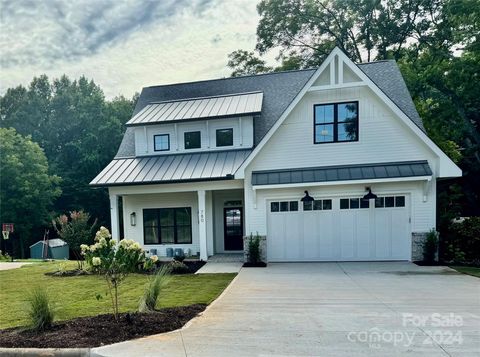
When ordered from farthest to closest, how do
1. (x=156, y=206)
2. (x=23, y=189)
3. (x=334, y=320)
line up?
(x=23, y=189) → (x=156, y=206) → (x=334, y=320)

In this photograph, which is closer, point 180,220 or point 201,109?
point 180,220

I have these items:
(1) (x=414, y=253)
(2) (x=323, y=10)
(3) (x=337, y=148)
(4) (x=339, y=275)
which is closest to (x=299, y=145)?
(3) (x=337, y=148)

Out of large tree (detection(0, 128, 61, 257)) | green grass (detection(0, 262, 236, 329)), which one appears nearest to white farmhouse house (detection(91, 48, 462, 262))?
green grass (detection(0, 262, 236, 329))

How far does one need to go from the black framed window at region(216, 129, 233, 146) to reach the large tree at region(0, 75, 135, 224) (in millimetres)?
21279

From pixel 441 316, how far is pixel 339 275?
12.3ft

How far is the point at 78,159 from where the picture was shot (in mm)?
33969

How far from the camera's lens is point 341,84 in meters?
11.0

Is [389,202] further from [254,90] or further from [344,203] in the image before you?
[254,90]

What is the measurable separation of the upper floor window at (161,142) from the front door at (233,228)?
13.6ft

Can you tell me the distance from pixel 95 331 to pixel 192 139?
1045 centimetres

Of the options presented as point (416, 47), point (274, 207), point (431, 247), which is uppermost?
point (416, 47)

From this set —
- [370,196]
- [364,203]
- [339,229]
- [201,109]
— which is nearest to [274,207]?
[339,229]

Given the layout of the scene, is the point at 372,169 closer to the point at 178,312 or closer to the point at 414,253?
the point at 414,253

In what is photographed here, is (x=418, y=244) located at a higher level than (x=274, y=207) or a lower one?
lower
